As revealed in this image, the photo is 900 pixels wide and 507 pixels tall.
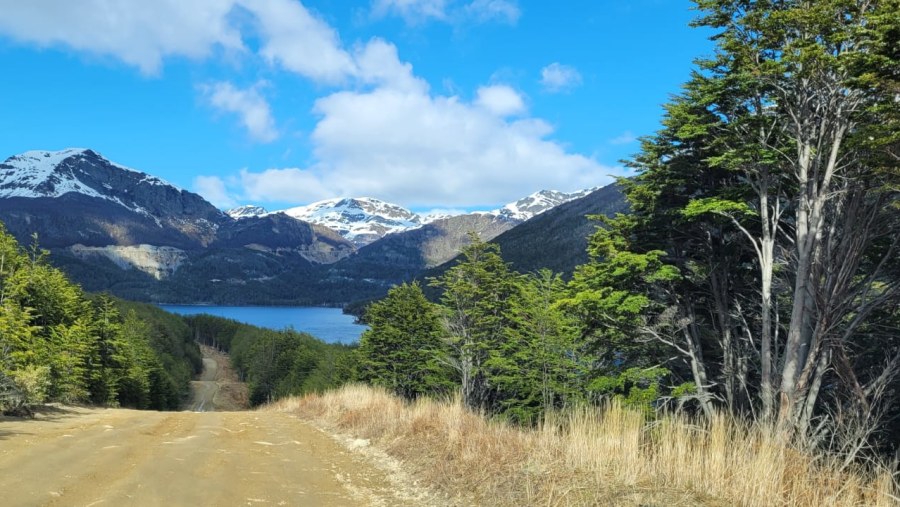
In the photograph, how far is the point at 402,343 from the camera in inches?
1555

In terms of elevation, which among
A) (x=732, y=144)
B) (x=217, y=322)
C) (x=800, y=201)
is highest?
(x=732, y=144)

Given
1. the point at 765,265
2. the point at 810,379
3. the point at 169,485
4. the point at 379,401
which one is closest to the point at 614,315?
the point at 765,265

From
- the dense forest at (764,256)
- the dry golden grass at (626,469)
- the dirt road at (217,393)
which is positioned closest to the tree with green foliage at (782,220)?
the dense forest at (764,256)

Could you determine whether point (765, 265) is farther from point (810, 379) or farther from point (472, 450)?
point (472, 450)

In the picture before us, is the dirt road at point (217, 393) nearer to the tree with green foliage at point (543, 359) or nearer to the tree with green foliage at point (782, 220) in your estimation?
the tree with green foliage at point (543, 359)

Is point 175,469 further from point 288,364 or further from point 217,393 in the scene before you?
point 217,393

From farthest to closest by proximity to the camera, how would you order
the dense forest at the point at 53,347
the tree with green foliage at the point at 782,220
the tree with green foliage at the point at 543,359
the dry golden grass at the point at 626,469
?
1. the tree with green foliage at the point at 543,359
2. the dense forest at the point at 53,347
3. the tree with green foliage at the point at 782,220
4. the dry golden grass at the point at 626,469

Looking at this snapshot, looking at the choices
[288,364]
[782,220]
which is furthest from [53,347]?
[288,364]

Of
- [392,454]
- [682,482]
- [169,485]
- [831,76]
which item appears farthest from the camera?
[831,76]

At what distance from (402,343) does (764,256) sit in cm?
2840

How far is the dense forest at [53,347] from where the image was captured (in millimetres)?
13562

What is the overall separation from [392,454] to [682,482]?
187 inches

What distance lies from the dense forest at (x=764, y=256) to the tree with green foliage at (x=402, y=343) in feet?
35.0

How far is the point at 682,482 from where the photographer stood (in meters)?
5.43
